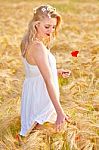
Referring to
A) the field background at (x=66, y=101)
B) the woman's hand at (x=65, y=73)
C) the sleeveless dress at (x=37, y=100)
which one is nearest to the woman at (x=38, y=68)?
the sleeveless dress at (x=37, y=100)

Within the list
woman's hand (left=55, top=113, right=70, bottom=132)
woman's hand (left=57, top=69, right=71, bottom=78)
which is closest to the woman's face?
woman's hand (left=57, top=69, right=71, bottom=78)

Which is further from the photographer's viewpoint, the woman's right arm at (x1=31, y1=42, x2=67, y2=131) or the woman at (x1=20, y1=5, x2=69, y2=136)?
the woman at (x1=20, y1=5, x2=69, y2=136)

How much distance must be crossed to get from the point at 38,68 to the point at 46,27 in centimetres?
36

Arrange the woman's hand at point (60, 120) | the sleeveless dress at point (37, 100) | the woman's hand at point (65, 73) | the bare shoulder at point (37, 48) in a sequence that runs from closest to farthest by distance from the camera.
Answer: the woman's hand at point (60, 120)
the bare shoulder at point (37, 48)
the sleeveless dress at point (37, 100)
the woman's hand at point (65, 73)

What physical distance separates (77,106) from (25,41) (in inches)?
36.1

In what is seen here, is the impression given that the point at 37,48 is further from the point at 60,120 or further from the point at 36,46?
the point at 60,120

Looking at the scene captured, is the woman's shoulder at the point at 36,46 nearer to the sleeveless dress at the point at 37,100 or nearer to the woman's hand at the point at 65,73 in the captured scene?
the sleeveless dress at the point at 37,100

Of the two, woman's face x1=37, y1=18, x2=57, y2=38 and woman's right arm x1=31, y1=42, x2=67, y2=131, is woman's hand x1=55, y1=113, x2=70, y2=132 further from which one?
woman's face x1=37, y1=18, x2=57, y2=38

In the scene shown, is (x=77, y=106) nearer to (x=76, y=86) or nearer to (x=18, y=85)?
(x=76, y=86)

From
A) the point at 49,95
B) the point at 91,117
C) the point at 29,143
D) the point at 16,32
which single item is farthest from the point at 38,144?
the point at 16,32

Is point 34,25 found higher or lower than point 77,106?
higher

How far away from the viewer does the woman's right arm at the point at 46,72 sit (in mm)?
4949

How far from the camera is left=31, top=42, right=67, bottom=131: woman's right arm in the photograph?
495 centimetres

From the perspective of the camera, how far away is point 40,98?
5289 mm
